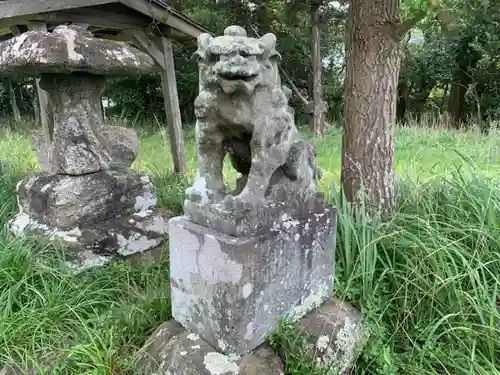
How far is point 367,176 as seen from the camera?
8.25 feet

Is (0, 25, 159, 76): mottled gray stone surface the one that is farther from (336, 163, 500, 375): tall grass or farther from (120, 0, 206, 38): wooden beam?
(120, 0, 206, 38): wooden beam

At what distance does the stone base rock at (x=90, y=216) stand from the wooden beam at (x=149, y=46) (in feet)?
8.58

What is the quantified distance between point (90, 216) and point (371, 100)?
1.83m

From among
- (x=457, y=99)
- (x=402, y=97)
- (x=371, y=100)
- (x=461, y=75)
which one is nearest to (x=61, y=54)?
A: (x=371, y=100)

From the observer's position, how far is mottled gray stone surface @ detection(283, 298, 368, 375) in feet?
5.16

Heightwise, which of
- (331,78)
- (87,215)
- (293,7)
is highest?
(293,7)

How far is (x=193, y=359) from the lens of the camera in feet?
4.95

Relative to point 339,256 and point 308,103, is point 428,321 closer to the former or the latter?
point 339,256

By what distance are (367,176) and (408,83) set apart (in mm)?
12732

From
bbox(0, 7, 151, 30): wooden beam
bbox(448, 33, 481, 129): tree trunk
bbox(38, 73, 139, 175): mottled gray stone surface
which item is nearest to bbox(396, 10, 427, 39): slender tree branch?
bbox(38, 73, 139, 175): mottled gray stone surface

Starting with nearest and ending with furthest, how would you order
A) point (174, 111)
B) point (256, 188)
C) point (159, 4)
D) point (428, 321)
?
point (256, 188) → point (428, 321) → point (159, 4) → point (174, 111)

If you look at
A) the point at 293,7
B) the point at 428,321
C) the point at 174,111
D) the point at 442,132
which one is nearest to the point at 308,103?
the point at 293,7

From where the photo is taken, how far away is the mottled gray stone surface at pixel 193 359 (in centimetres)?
147

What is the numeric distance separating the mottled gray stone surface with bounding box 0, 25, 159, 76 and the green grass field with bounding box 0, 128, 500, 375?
3.22 feet
